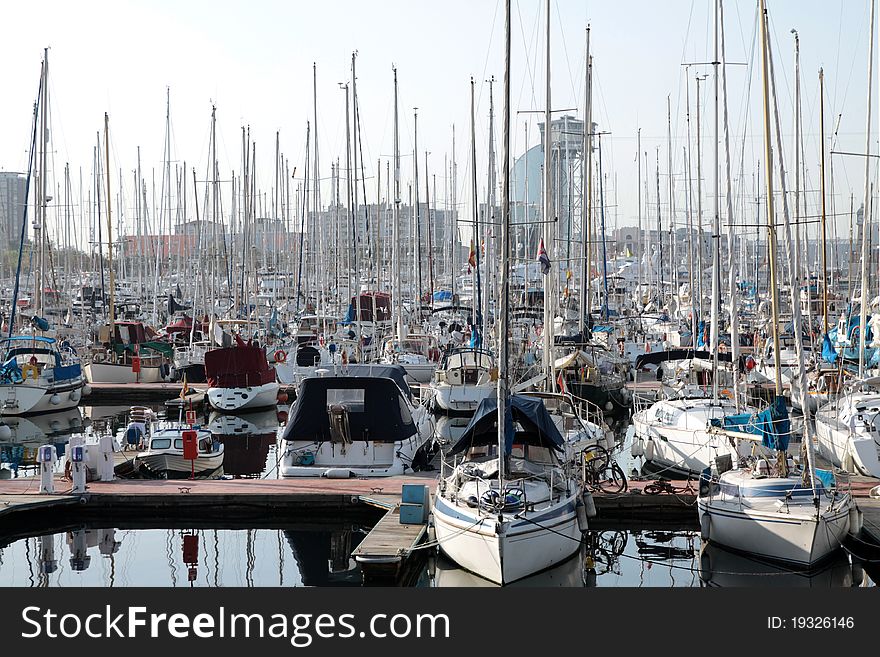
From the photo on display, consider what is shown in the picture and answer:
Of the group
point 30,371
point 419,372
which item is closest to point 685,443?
point 419,372

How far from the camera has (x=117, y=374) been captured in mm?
43906

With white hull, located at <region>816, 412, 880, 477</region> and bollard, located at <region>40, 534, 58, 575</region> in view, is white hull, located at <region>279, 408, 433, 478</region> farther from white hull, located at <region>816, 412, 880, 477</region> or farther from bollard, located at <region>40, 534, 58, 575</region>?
white hull, located at <region>816, 412, 880, 477</region>

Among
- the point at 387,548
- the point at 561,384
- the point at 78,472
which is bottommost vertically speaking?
the point at 387,548

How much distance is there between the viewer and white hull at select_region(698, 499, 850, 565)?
56.5 feet

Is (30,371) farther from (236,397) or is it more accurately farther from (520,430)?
(520,430)

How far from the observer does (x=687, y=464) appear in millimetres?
24812

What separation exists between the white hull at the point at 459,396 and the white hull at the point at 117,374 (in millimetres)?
15029

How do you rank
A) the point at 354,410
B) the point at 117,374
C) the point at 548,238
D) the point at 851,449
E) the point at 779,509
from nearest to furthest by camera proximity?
the point at 779,509
the point at 851,449
the point at 354,410
the point at 548,238
the point at 117,374

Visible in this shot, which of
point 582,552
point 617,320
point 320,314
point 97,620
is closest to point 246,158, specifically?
point 320,314

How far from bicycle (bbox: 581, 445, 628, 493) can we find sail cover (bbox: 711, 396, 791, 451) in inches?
114

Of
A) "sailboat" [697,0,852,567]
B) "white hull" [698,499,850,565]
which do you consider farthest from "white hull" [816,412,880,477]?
"white hull" [698,499,850,565]

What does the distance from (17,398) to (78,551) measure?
18.7 metres

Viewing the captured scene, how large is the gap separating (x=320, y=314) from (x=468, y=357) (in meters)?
17.9

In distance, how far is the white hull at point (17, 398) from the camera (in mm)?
36656
